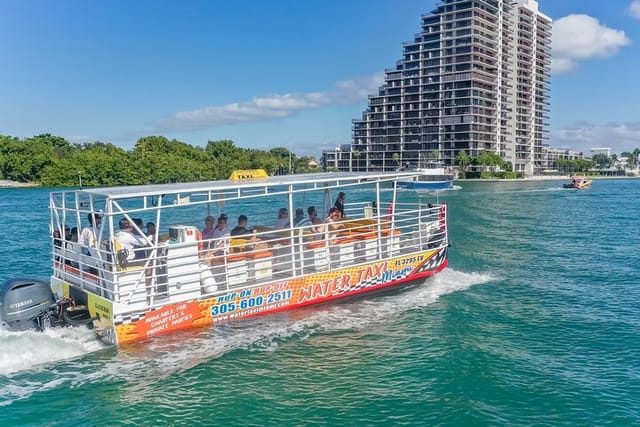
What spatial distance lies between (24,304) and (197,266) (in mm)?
3561

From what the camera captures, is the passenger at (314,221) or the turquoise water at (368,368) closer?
the turquoise water at (368,368)

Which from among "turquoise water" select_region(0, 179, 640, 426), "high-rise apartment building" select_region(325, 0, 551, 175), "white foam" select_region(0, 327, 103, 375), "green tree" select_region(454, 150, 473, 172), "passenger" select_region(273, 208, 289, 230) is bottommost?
"turquoise water" select_region(0, 179, 640, 426)

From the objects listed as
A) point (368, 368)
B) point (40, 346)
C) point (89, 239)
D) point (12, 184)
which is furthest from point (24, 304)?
point (12, 184)

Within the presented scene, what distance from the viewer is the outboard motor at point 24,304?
10.8 meters

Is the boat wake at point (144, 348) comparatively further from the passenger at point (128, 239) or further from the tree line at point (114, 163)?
the tree line at point (114, 163)

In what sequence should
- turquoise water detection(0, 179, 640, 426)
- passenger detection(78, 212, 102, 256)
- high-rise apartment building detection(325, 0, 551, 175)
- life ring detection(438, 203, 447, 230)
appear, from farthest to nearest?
high-rise apartment building detection(325, 0, 551, 175), life ring detection(438, 203, 447, 230), passenger detection(78, 212, 102, 256), turquoise water detection(0, 179, 640, 426)

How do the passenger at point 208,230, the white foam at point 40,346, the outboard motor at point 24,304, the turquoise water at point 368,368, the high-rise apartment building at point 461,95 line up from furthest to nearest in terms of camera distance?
the high-rise apartment building at point 461,95 → the passenger at point 208,230 → the outboard motor at point 24,304 → the white foam at point 40,346 → the turquoise water at point 368,368

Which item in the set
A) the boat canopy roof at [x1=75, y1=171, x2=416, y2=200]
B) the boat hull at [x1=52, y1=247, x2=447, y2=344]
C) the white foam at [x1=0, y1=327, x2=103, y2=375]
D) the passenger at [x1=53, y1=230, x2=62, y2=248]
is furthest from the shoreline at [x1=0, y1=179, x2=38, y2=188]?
the white foam at [x1=0, y1=327, x2=103, y2=375]

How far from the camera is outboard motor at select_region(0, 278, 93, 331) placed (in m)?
10.8

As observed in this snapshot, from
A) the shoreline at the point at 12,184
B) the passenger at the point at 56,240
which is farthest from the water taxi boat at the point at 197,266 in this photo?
the shoreline at the point at 12,184

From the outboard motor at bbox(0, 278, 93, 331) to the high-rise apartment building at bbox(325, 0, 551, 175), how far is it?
145986 millimetres

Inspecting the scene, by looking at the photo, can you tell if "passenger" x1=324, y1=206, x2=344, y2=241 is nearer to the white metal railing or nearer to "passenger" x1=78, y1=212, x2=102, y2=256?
the white metal railing

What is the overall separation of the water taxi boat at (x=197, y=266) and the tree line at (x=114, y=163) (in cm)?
7661

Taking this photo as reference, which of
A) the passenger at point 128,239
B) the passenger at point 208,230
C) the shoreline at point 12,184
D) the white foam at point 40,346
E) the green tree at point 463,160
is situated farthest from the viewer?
the green tree at point 463,160
